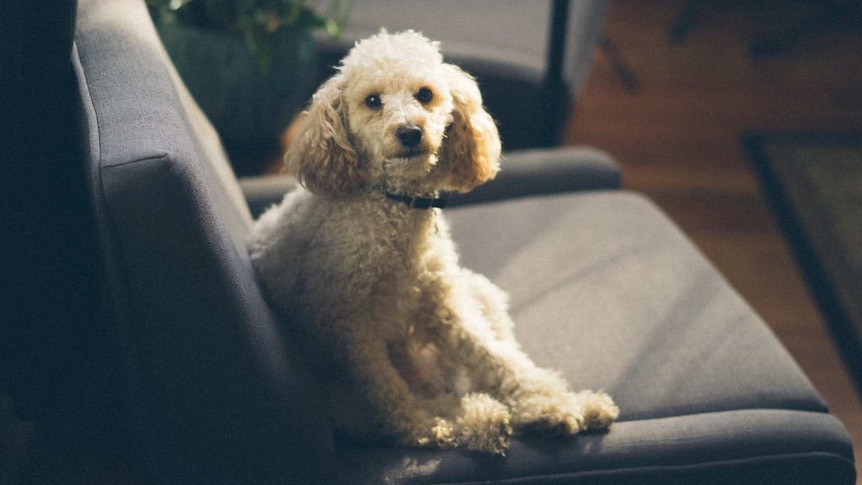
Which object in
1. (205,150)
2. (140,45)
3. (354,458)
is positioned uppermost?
(140,45)

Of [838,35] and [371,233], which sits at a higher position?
[838,35]

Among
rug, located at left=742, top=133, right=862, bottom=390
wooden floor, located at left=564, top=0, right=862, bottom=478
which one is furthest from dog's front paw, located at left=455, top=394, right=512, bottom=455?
rug, located at left=742, top=133, right=862, bottom=390

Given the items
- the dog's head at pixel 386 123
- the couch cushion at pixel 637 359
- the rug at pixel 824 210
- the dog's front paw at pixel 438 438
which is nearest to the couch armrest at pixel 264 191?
the couch cushion at pixel 637 359

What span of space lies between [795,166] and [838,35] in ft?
4.35

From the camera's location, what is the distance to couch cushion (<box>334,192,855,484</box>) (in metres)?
1.00

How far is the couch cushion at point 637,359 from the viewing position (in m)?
1.00

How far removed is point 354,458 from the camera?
1.00 metres

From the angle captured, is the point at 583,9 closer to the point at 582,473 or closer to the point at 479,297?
the point at 479,297

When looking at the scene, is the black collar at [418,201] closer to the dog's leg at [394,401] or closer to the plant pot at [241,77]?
the dog's leg at [394,401]

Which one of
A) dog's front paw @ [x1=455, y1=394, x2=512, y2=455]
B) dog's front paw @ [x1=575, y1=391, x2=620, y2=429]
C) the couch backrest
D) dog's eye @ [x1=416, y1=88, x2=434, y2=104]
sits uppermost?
dog's eye @ [x1=416, y1=88, x2=434, y2=104]

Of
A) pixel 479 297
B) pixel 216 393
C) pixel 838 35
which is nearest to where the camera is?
pixel 216 393

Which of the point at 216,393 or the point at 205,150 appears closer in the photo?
the point at 216,393

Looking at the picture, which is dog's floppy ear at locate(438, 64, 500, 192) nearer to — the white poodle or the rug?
the white poodle

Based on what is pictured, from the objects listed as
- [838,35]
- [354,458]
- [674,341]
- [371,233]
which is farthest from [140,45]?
[838,35]
